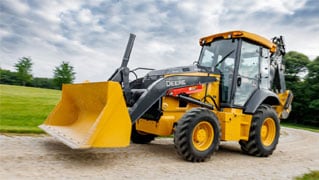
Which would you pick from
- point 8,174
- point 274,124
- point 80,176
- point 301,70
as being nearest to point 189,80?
point 274,124

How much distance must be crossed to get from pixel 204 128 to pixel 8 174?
11.6 ft

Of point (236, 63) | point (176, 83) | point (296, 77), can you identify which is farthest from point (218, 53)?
point (296, 77)

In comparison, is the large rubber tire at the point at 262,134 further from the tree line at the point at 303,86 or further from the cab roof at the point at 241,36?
the tree line at the point at 303,86

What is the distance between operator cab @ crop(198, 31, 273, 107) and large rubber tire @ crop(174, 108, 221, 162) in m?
1.05

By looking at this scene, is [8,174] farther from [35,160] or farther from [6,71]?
[6,71]

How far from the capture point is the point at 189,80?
6730 mm

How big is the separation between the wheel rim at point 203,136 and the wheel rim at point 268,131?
1.92 metres

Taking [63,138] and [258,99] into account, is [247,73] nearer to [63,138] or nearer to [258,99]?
[258,99]

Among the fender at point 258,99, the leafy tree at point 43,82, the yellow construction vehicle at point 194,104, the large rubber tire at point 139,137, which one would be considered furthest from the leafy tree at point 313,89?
the leafy tree at point 43,82

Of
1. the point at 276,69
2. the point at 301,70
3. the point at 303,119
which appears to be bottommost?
the point at 303,119

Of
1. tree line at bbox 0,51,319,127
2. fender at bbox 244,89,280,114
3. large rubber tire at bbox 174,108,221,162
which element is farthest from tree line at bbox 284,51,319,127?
large rubber tire at bbox 174,108,221,162

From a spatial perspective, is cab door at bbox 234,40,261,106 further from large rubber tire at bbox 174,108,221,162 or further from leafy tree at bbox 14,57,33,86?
leafy tree at bbox 14,57,33,86

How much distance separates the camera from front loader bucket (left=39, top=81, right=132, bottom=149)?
496 centimetres

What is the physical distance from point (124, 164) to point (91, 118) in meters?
1.35
